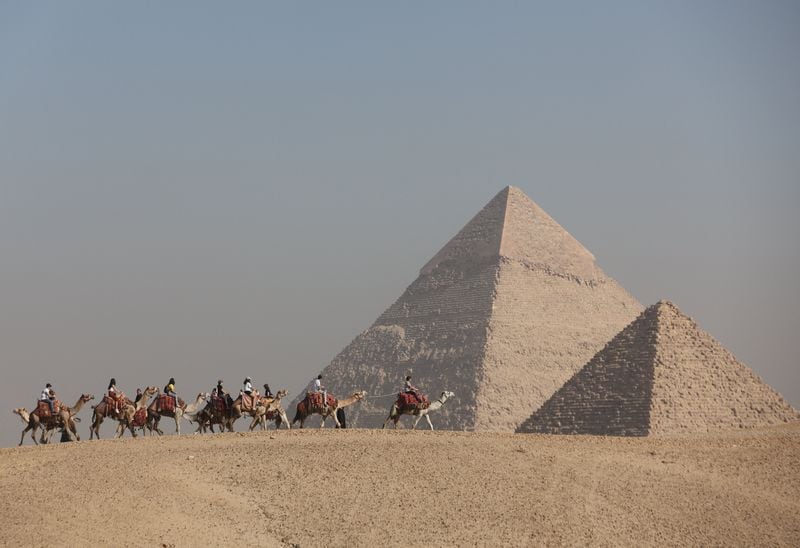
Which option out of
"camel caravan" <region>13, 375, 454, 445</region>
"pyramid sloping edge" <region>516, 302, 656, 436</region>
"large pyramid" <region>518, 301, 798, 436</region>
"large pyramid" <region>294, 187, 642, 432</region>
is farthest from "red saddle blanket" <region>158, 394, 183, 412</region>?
"large pyramid" <region>294, 187, 642, 432</region>

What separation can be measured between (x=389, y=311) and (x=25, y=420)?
7223 centimetres

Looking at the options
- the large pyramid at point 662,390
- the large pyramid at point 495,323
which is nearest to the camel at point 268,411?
the large pyramid at point 662,390

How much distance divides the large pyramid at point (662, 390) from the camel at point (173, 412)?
61.1ft

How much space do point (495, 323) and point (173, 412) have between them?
6088 cm

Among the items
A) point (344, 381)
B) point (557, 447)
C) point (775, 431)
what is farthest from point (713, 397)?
point (344, 381)

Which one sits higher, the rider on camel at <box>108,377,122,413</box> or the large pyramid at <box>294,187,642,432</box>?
the large pyramid at <box>294,187,642,432</box>

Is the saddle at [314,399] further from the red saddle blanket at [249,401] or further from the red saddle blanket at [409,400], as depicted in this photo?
the red saddle blanket at [409,400]

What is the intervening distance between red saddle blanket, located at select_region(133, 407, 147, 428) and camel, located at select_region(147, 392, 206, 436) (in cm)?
24

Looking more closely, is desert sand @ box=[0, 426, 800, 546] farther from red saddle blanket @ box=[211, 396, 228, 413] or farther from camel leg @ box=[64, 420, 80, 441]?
red saddle blanket @ box=[211, 396, 228, 413]

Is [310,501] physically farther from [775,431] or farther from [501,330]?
[501,330]

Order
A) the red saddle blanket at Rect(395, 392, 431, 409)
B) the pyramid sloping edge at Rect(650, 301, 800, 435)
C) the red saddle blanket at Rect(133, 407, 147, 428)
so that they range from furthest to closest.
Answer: the pyramid sloping edge at Rect(650, 301, 800, 435)
the red saddle blanket at Rect(395, 392, 431, 409)
the red saddle blanket at Rect(133, 407, 147, 428)

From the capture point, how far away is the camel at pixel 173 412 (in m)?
33.4

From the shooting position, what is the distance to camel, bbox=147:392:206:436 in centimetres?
3344

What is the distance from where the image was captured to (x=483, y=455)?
96.4ft
